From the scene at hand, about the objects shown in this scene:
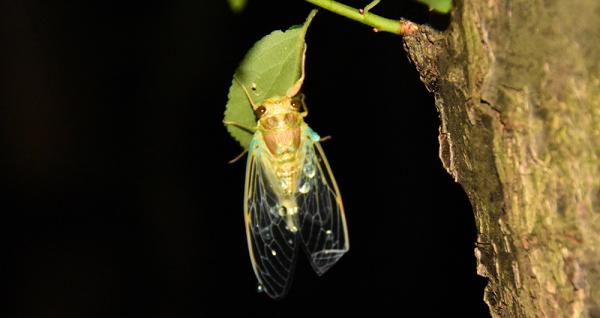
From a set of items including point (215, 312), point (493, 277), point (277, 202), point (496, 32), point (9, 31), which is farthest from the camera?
point (215, 312)

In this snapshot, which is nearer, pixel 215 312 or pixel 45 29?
pixel 45 29

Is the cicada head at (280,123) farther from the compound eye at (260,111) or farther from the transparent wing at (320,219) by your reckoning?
the transparent wing at (320,219)

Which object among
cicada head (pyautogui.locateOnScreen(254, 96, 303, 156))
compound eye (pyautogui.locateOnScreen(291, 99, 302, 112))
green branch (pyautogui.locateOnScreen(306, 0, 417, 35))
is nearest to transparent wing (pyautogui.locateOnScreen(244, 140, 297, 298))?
cicada head (pyautogui.locateOnScreen(254, 96, 303, 156))

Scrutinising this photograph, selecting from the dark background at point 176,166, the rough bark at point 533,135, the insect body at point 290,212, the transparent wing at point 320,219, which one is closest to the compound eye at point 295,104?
the insect body at point 290,212

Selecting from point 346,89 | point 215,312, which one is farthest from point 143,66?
point 215,312

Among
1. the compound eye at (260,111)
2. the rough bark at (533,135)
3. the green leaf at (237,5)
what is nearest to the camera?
the rough bark at (533,135)

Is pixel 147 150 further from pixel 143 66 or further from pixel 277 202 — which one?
pixel 277 202

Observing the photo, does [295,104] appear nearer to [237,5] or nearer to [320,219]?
[320,219]

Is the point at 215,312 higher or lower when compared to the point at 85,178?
lower

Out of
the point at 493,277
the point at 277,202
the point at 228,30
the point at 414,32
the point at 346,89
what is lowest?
the point at 493,277
